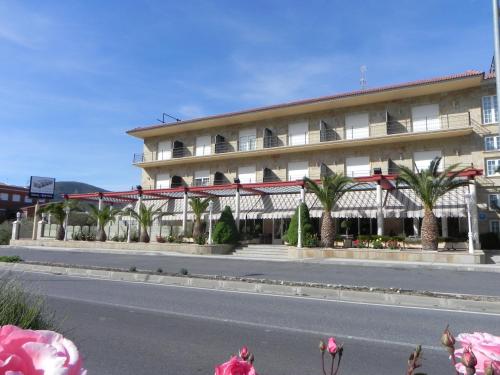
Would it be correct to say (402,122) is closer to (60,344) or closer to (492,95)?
(492,95)

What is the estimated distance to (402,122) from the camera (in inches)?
1175

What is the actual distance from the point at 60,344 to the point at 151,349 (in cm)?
526

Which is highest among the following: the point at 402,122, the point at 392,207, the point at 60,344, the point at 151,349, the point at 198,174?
the point at 402,122

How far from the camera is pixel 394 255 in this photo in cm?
2047

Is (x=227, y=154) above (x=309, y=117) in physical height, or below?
below

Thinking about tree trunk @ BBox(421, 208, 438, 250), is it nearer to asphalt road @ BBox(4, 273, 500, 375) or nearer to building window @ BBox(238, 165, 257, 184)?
asphalt road @ BBox(4, 273, 500, 375)

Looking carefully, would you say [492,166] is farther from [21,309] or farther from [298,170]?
[21,309]

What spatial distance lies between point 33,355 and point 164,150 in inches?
1574

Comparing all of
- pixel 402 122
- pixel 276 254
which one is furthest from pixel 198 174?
pixel 402 122

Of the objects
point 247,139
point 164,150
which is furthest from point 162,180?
point 247,139

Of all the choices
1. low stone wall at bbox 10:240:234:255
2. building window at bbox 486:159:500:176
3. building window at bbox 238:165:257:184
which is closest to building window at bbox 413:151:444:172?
building window at bbox 486:159:500:176

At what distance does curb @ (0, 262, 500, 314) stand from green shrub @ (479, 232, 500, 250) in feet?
57.8

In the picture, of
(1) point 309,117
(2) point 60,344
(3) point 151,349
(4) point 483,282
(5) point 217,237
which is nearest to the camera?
(2) point 60,344

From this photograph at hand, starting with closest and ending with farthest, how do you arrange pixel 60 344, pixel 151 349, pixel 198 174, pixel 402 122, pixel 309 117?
pixel 60 344 → pixel 151 349 → pixel 402 122 → pixel 309 117 → pixel 198 174
